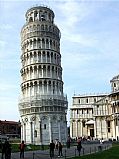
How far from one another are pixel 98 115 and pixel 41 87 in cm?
3435

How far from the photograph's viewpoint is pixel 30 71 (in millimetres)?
71125

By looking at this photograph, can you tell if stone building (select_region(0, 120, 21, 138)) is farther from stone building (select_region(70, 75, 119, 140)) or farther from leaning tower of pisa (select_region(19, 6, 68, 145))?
leaning tower of pisa (select_region(19, 6, 68, 145))

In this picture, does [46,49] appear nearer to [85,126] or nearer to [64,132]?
[64,132]

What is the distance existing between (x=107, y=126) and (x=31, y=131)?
35297 millimetres

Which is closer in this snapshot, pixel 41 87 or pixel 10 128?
pixel 41 87

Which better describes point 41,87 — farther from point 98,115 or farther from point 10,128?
point 10,128

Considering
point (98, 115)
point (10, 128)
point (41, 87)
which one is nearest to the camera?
point (41, 87)

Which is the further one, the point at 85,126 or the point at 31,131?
the point at 85,126

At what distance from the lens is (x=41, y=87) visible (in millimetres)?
69625

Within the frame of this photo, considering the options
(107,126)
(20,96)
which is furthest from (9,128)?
(20,96)

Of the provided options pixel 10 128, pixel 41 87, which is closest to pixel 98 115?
pixel 41 87

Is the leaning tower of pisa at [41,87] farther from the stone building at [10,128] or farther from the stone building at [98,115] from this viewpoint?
the stone building at [10,128]

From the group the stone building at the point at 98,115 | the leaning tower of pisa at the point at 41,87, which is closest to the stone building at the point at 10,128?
the stone building at the point at 98,115

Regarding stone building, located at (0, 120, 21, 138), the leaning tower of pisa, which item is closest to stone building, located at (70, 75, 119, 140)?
the leaning tower of pisa
